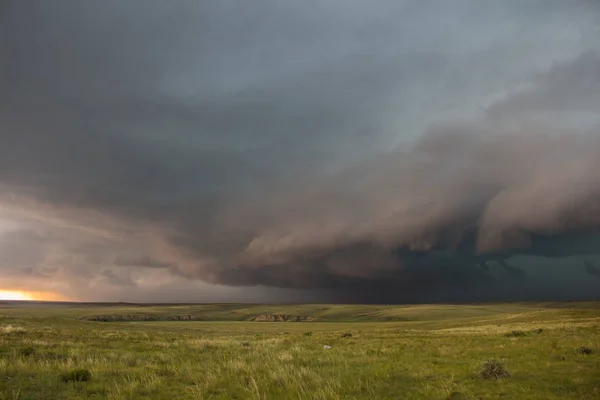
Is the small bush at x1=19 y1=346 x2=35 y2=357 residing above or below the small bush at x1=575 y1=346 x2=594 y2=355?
above

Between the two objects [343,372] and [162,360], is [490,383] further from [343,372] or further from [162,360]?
[162,360]

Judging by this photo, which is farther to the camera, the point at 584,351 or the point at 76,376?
the point at 584,351

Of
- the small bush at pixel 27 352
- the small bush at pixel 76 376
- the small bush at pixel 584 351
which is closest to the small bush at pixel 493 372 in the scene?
the small bush at pixel 584 351

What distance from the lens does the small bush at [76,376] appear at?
15300 millimetres

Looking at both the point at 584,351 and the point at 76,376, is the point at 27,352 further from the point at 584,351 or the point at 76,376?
the point at 584,351

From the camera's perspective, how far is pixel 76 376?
613 inches

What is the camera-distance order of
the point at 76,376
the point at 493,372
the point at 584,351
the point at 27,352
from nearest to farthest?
the point at 76,376 → the point at 493,372 → the point at 584,351 → the point at 27,352

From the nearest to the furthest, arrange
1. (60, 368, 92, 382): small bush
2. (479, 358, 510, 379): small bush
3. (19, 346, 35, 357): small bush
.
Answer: (60, 368, 92, 382): small bush < (479, 358, 510, 379): small bush < (19, 346, 35, 357): small bush

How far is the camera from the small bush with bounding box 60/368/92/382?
1530cm

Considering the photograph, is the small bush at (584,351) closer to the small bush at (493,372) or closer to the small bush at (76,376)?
the small bush at (493,372)

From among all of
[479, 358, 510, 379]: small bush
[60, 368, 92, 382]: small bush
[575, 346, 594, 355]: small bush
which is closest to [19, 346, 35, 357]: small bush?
[60, 368, 92, 382]: small bush

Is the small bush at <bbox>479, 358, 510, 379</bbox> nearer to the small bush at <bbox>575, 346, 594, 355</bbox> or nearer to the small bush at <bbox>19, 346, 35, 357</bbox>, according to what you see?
the small bush at <bbox>575, 346, 594, 355</bbox>

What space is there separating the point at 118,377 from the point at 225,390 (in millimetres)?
5574

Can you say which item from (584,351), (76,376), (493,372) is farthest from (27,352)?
(584,351)
